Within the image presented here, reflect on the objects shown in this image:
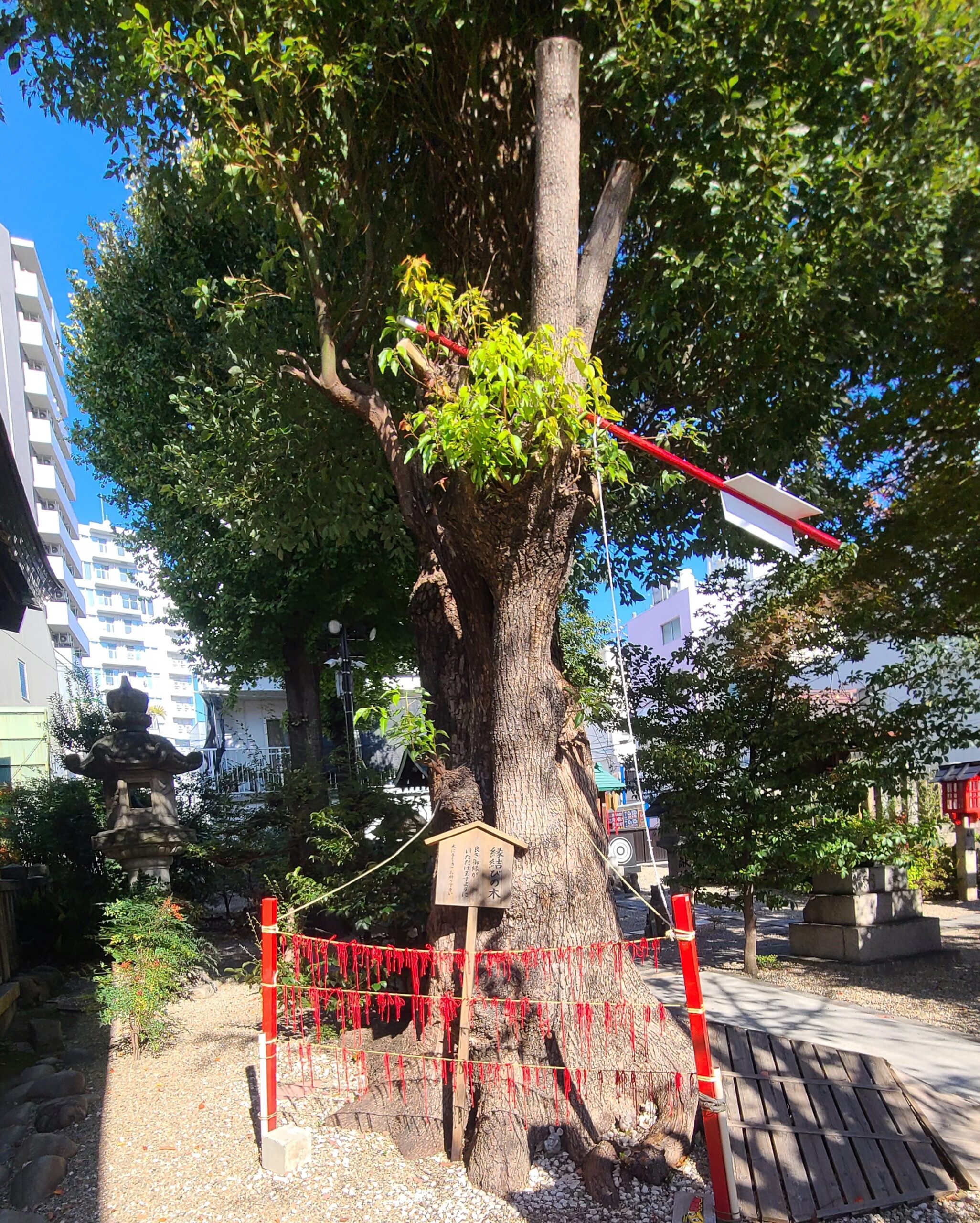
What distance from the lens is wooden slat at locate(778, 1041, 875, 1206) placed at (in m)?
3.99

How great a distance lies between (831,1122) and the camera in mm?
4441

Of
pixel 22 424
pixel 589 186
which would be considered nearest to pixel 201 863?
pixel 589 186

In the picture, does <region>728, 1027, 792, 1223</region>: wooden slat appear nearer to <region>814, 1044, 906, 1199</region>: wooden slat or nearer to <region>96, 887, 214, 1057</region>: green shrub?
<region>814, 1044, 906, 1199</region>: wooden slat

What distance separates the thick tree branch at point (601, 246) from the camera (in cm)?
545

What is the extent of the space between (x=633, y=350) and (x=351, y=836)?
469 centimetres

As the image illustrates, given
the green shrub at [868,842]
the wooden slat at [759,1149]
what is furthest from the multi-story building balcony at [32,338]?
the wooden slat at [759,1149]

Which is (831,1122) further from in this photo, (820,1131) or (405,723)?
(405,723)

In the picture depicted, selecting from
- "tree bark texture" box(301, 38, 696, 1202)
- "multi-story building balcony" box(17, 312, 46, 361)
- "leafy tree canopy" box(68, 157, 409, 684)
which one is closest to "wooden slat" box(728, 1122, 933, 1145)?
"tree bark texture" box(301, 38, 696, 1202)

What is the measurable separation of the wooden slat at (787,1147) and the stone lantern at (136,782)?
6.58 metres

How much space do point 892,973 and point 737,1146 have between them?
5.47m

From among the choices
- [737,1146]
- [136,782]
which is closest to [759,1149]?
[737,1146]

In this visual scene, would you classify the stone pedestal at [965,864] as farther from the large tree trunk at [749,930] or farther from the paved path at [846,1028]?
the paved path at [846,1028]

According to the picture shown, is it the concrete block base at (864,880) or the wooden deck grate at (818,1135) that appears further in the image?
the concrete block base at (864,880)

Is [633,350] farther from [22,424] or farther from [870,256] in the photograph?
[22,424]
